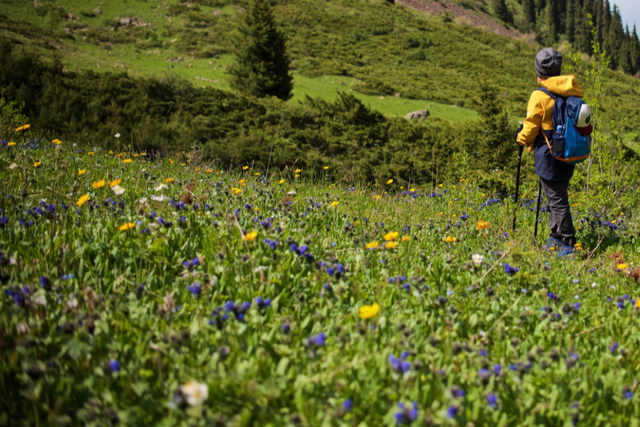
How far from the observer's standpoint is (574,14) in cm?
10425

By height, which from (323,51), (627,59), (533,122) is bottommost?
(533,122)

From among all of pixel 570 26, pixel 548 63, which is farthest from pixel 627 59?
pixel 548 63

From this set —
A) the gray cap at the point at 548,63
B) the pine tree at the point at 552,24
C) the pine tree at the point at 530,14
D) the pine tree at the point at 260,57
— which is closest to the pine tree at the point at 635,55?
the pine tree at the point at 552,24

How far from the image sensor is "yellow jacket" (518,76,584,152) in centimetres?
385

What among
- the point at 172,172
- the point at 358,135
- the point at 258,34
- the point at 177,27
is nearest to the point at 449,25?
the point at 177,27

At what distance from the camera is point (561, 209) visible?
409 cm

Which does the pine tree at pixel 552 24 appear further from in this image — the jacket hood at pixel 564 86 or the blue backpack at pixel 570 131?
the blue backpack at pixel 570 131

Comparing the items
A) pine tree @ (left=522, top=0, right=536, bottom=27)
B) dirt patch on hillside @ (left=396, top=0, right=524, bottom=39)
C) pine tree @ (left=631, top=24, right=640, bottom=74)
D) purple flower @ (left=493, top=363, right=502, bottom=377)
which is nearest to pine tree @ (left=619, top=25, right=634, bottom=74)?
pine tree @ (left=631, top=24, right=640, bottom=74)

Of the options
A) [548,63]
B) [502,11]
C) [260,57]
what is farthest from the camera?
[502,11]

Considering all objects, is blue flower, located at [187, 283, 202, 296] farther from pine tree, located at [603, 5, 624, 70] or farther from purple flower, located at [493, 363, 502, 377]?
pine tree, located at [603, 5, 624, 70]

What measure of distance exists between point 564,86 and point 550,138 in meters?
A: 0.51

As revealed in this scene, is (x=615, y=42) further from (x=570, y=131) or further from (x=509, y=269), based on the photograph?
(x=509, y=269)

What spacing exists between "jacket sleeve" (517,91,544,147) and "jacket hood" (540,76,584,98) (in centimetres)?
14

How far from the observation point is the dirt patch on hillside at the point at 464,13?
3782 inches
